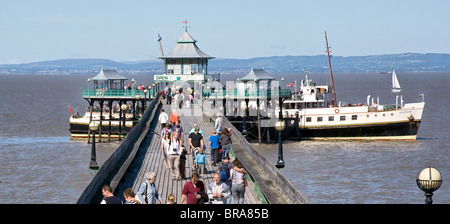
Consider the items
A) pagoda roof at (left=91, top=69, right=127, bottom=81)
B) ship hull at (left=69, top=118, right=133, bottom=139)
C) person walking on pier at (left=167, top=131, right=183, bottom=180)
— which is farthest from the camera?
pagoda roof at (left=91, top=69, right=127, bottom=81)

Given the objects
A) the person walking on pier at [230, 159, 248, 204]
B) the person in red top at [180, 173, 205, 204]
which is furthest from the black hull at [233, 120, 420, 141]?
the person in red top at [180, 173, 205, 204]

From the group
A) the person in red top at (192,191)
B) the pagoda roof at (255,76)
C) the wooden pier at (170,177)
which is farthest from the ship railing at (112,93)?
the person in red top at (192,191)

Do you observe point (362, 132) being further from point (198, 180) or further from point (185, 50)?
point (198, 180)

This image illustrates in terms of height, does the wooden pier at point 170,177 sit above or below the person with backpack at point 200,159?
Result: below

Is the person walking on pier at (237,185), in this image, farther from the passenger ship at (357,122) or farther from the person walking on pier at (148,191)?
the passenger ship at (357,122)

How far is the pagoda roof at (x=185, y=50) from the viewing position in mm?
75812

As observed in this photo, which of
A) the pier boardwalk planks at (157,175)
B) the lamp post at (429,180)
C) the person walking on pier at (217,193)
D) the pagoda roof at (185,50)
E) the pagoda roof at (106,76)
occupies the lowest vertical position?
the pier boardwalk planks at (157,175)

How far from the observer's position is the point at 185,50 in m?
76.8

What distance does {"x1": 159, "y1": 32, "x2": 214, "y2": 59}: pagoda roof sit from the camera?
75.8m

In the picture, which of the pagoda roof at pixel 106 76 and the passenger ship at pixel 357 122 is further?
the pagoda roof at pixel 106 76

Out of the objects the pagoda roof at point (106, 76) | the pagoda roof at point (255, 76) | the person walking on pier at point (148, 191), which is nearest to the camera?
the person walking on pier at point (148, 191)

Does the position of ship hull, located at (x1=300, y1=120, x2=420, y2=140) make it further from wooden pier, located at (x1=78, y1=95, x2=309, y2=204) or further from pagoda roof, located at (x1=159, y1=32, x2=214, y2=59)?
wooden pier, located at (x1=78, y1=95, x2=309, y2=204)

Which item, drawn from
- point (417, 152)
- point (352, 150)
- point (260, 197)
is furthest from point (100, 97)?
point (260, 197)
